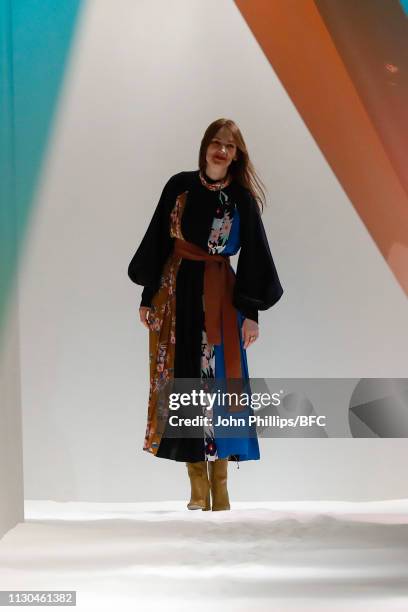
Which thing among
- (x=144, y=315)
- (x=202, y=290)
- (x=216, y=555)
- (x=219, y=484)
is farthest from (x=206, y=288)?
(x=216, y=555)

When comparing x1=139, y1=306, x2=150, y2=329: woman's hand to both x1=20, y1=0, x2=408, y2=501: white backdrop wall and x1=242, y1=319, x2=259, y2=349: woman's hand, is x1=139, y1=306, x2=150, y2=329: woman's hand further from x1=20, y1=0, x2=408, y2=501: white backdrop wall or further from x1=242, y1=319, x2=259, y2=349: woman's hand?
x1=242, y1=319, x2=259, y2=349: woman's hand

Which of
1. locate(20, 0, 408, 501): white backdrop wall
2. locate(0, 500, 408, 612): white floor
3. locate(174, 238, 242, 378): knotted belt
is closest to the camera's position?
locate(0, 500, 408, 612): white floor

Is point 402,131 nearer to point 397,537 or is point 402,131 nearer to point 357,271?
point 357,271

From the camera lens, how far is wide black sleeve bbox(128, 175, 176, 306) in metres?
3.65

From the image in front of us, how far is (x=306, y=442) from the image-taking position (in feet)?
12.7

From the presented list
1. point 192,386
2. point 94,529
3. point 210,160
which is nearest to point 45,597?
point 94,529

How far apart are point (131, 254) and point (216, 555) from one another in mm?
1217

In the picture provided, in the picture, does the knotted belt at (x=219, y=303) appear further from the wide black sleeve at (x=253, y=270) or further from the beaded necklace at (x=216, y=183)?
the beaded necklace at (x=216, y=183)

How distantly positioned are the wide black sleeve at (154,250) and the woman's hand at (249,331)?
342mm

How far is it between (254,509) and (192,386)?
0.52 meters

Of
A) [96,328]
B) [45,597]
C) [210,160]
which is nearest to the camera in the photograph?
[45,597]

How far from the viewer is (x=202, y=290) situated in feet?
11.8

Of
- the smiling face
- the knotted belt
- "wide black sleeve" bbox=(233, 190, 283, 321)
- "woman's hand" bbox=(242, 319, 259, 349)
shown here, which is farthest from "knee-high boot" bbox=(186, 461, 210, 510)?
the smiling face

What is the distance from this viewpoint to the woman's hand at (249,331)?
11.9 ft
